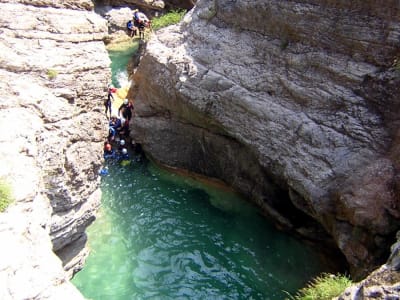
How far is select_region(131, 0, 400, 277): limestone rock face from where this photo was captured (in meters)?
11.4

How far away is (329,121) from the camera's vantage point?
40.3 feet

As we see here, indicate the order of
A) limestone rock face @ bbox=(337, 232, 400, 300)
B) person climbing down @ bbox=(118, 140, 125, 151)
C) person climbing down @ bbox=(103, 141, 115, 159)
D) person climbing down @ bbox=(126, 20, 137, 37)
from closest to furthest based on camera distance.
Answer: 1. limestone rock face @ bbox=(337, 232, 400, 300)
2. person climbing down @ bbox=(103, 141, 115, 159)
3. person climbing down @ bbox=(118, 140, 125, 151)
4. person climbing down @ bbox=(126, 20, 137, 37)

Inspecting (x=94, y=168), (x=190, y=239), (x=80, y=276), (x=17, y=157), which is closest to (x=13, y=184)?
(x=17, y=157)

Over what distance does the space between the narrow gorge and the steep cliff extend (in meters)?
0.03

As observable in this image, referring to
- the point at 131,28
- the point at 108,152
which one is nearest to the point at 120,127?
the point at 108,152

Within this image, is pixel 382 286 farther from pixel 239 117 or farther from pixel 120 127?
pixel 120 127

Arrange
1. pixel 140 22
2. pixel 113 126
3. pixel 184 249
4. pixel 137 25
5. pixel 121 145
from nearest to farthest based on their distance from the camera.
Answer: pixel 184 249
pixel 121 145
pixel 113 126
pixel 140 22
pixel 137 25

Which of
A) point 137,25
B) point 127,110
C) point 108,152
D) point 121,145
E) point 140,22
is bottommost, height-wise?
point 108,152

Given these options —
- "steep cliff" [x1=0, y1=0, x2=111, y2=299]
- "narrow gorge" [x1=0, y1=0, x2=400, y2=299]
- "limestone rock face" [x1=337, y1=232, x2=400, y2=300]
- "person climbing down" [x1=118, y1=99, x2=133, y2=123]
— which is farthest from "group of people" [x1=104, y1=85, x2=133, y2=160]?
"limestone rock face" [x1=337, y1=232, x2=400, y2=300]

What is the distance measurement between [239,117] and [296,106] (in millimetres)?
1865

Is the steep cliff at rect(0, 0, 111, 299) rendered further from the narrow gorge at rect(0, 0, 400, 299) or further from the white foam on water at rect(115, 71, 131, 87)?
the white foam on water at rect(115, 71, 131, 87)

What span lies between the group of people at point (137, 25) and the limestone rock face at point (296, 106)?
11581 mm

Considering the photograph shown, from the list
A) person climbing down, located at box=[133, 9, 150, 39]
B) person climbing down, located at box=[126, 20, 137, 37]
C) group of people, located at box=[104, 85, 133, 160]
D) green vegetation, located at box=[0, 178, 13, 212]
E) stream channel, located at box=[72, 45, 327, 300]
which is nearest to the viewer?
green vegetation, located at box=[0, 178, 13, 212]

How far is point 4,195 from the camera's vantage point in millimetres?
7570
